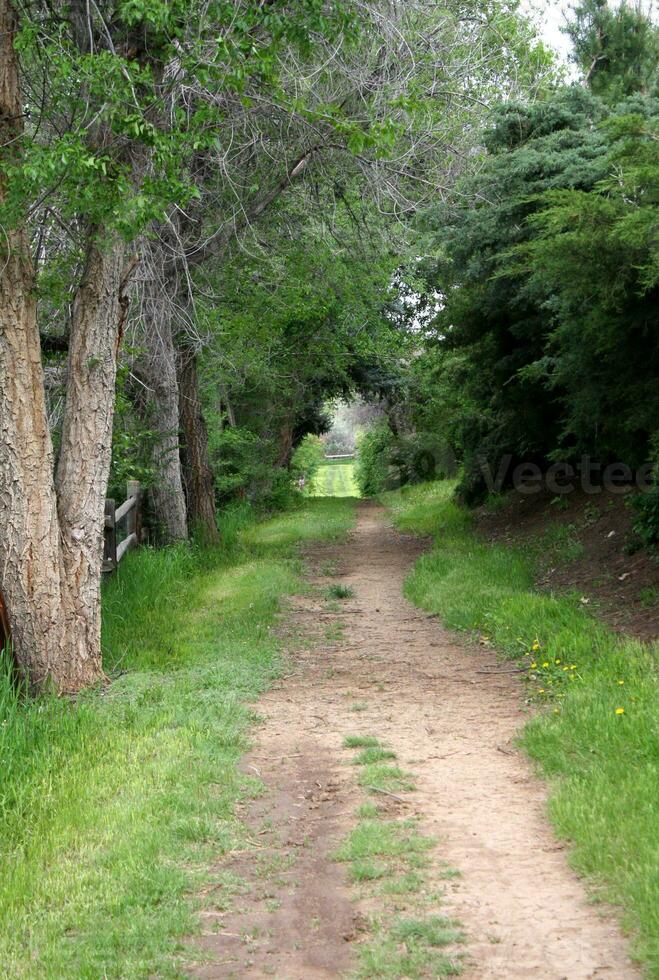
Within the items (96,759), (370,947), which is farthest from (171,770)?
(370,947)

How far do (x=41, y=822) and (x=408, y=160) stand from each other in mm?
9375

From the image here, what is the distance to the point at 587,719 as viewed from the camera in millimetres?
6484

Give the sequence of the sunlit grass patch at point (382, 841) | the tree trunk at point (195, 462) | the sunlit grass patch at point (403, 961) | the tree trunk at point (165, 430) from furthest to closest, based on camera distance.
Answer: the tree trunk at point (195, 462), the tree trunk at point (165, 430), the sunlit grass patch at point (382, 841), the sunlit grass patch at point (403, 961)

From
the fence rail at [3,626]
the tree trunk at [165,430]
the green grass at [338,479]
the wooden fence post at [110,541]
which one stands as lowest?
the green grass at [338,479]

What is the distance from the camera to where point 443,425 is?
20.9m

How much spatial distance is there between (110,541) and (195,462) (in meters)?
5.48

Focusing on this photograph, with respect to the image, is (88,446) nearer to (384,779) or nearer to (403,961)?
(384,779)

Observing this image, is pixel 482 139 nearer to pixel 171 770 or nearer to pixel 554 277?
pixel 554 277

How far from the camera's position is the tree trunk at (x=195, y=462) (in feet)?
54.2

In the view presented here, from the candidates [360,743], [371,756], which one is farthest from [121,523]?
[371,756]

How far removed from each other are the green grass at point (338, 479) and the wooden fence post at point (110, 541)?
63.5 m

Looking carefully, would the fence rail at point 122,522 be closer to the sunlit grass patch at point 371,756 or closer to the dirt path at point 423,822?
the dirt path at point 423,822

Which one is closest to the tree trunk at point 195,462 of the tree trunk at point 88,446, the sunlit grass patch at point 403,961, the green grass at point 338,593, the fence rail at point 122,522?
the fence rail at point 122,522

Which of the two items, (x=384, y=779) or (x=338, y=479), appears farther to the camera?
(x=338, y=479)
